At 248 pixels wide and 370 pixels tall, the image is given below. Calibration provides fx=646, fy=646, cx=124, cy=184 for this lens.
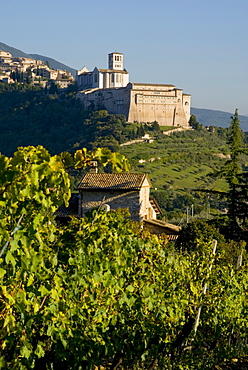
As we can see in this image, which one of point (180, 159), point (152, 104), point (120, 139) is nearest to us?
point (180, 159)

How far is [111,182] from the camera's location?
26.5 meters

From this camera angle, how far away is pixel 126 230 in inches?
347

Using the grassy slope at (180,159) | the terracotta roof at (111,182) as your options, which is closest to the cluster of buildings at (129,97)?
the grassy slope at (180,159)

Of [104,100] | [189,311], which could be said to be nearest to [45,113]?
[104,100]

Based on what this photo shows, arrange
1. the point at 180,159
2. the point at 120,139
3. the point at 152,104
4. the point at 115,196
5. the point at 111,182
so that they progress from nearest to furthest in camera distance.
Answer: the point at 115,196, the point at 111,182, the point at 180,159, the point at 120,139, the point at 152,104

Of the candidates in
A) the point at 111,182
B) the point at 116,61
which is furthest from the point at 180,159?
the point at 111,182

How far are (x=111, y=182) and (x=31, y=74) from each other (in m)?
135

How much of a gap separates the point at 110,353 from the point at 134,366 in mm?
1470

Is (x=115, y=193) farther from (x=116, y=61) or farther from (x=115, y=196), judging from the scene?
(x=116, y=61)

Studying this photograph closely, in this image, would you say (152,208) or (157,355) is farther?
(152,208)

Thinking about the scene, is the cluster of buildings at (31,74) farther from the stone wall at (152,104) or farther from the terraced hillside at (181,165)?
the terraced hillside at (181,165)

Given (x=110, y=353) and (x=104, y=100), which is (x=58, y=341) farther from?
(x=104, y=100)

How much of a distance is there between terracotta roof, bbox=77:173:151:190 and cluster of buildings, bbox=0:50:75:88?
4778 inches

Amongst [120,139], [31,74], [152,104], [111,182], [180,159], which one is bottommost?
[180,159]
